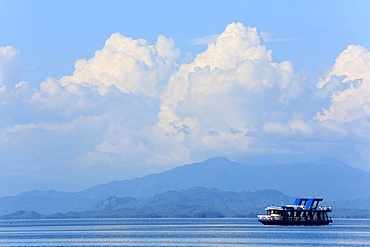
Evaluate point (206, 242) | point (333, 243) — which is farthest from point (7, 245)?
point (333, 243)

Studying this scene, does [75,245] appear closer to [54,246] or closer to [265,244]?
[54,246]

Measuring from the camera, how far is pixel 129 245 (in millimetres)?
168875

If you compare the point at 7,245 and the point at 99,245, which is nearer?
the point at 99,245

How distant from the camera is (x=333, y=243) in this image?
168 m

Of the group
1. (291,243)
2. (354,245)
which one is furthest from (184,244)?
(354,245)

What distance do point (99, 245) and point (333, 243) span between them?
46.5 m

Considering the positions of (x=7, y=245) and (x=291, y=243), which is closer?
(x=291, y=243)

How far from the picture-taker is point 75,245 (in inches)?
6855

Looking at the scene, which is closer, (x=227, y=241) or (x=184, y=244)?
(x=184, y=244)

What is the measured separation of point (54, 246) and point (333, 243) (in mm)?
56421

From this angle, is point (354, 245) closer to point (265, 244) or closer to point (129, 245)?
point (265, 244)

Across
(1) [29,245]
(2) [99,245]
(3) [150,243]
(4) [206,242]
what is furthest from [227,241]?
(1) [29,245]

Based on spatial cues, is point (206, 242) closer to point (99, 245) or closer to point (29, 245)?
point (99, 245)

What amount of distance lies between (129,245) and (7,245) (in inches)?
1247
